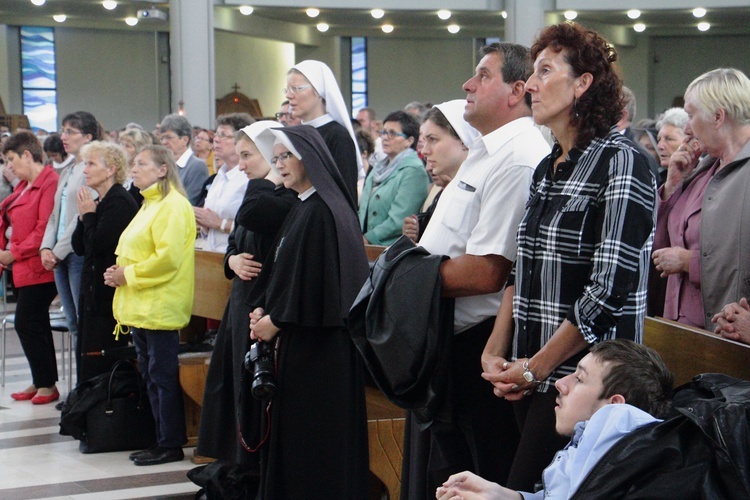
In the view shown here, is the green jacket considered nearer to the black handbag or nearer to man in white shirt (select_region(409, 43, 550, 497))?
the black handbag

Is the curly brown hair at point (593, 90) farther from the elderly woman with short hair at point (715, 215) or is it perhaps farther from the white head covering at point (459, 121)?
the elderly woman with short hair at point (715, 215)

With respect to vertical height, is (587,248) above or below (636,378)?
above

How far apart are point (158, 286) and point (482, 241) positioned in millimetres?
3016

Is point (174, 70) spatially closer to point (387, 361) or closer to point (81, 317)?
point (81, 317)

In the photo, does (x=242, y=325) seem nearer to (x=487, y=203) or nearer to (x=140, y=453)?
(x=140, y=453)

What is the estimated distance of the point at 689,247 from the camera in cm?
368

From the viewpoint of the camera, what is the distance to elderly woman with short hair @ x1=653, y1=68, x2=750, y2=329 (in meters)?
3.32

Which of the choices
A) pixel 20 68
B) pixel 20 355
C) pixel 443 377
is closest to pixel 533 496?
pixel 443 377

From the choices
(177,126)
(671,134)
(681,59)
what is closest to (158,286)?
(671,134)

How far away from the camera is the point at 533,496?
231 cm

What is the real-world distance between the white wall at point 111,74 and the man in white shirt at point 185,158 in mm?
13352

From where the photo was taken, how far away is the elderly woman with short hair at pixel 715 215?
131 inches

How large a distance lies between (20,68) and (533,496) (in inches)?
792

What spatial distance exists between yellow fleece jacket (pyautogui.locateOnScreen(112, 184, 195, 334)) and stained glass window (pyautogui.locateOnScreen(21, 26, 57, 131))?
54.0 ft
